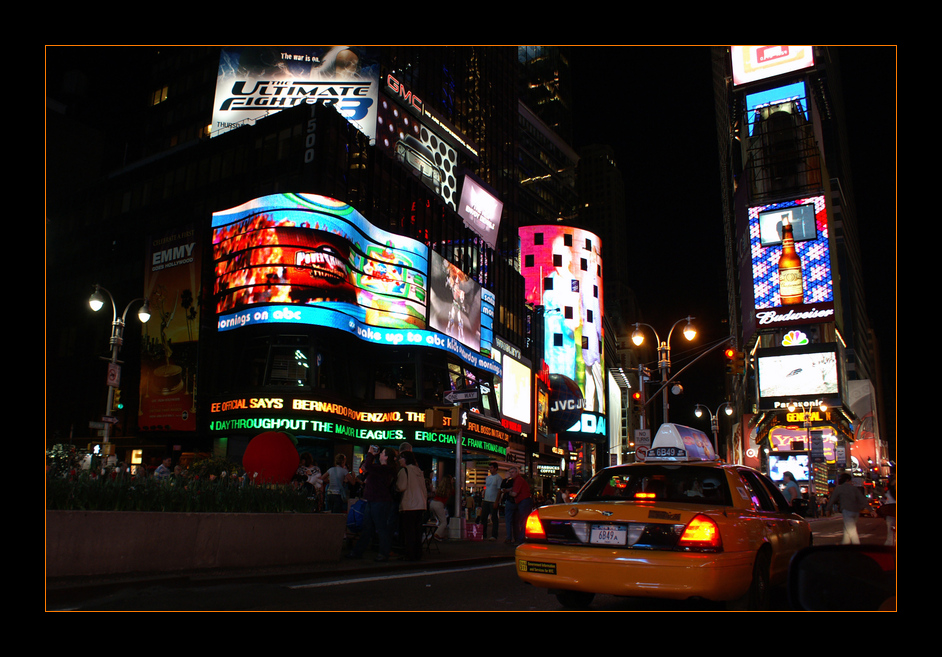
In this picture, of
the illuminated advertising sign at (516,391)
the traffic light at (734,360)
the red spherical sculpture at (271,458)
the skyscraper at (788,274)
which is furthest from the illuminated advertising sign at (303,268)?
the skyscraper at (788,274)

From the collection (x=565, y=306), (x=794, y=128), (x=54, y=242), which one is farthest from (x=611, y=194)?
(x=54, y=242)

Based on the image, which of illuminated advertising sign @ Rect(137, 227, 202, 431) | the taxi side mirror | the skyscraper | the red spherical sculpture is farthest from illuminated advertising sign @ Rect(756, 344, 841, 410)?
the taxi side mirror

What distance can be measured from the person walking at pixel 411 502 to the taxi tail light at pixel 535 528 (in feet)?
18.3

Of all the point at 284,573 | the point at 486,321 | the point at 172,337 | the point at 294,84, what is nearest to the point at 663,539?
the point at 284,573

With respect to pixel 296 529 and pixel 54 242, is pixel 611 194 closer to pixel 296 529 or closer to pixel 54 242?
pixel 54 242

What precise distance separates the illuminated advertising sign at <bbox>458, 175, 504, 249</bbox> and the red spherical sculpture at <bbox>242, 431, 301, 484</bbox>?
39.2 metres

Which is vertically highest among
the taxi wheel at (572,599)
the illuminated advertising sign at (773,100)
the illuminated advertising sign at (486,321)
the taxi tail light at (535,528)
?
the illuminated advertising sign at (773,100)

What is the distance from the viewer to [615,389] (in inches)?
3917

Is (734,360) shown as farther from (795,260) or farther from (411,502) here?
(795,260)

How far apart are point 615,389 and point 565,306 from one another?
23861 millimetres

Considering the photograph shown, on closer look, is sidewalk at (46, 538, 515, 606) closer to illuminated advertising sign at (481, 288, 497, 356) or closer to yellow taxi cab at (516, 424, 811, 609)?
yellow taxi cab at (516, 424, 811, 609)

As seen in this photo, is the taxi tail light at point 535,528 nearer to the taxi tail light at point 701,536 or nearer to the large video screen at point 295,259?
the taxi tail light at point 701,536

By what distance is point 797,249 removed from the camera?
85.6m

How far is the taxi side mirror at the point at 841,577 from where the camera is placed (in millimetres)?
2646
